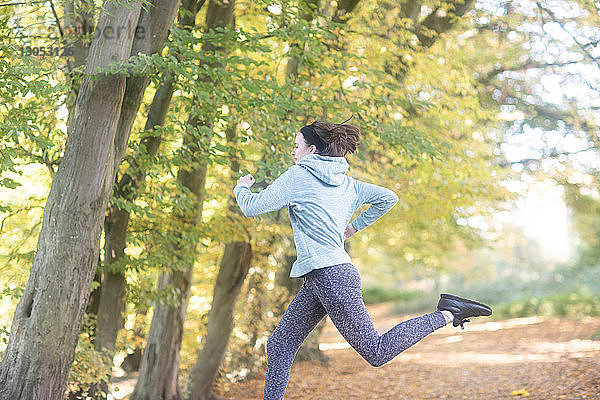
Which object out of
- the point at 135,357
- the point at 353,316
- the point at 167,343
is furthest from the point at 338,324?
the point at 135,357

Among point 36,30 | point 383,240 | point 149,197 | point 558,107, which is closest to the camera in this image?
point 149,197

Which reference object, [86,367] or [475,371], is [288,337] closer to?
[86,367]

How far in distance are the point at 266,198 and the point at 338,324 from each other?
814mm

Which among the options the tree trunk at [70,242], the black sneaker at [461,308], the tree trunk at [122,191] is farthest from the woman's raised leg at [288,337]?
the tree trunk at [122,191]

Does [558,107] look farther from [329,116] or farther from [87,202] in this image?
[87,202]

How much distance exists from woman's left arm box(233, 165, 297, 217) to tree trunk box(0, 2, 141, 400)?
2.05 m

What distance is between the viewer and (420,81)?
367 inches

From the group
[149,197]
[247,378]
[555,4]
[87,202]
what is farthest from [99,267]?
[555,4]

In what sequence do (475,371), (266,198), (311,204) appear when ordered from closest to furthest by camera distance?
(266,198), (311,204), (475,371)

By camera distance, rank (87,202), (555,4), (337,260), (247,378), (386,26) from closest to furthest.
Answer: (337,260)
(87,202)
(386,26)
(555,4)
(247,378)

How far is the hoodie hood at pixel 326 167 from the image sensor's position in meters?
3.29

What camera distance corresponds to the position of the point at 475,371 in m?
9.48

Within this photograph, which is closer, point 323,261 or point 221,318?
point 323,261

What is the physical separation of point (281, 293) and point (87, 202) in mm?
6568
